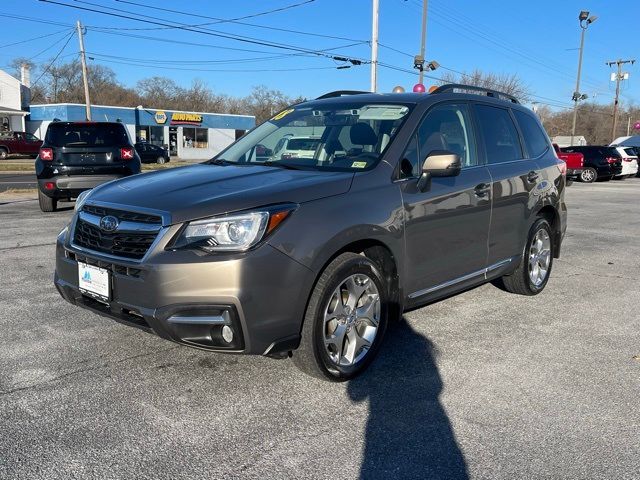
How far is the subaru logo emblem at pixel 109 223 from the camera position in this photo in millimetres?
3352

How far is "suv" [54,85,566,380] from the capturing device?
10.1 ft

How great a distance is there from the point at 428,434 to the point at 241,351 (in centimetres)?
109

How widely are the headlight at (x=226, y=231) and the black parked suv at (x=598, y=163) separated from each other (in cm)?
2658

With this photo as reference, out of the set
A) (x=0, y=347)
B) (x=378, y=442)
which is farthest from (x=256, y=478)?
(x=0, y=347)

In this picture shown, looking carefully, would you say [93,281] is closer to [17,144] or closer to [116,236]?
[116,236]

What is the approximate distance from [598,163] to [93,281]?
27808mm

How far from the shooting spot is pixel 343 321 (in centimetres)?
358

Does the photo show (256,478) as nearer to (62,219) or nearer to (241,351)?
(241,351)

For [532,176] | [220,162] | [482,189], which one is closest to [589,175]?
[532,176]

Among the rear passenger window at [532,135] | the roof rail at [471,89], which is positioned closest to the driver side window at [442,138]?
the roof rail at [471,89]

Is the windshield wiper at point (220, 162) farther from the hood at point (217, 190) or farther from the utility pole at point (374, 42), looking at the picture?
the utility pole at point (374, 42)

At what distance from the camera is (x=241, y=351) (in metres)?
3.12

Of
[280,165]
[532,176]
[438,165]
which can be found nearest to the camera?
[438,165]

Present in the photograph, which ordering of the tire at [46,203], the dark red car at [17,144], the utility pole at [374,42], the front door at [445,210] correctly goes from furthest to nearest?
the dark red car at [17,144]
the utility pole at [374,42]
the tire at [46,203]
the front door at [445,210]
